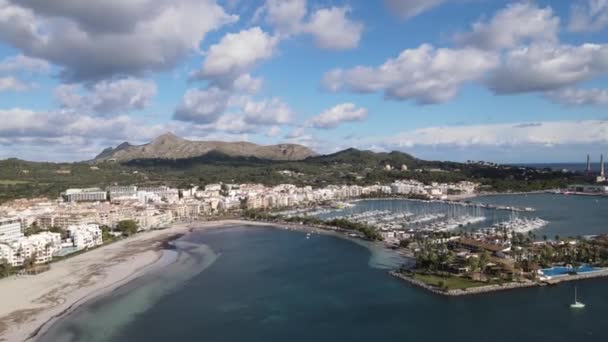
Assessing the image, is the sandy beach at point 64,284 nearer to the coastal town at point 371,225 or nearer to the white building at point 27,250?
the white building at point 27,250

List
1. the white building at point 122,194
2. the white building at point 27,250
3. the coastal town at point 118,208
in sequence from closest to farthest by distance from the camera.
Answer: the white building at point 27,250 < the coastal town at point 118,208 < the white building at point 122,194

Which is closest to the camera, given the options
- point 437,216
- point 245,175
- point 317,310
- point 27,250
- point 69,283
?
point 317,310

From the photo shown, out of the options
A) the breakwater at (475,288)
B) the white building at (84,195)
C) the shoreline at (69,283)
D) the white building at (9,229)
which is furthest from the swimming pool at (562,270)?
the white building at (84,195)

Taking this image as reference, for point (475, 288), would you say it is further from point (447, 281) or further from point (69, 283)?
point (69, 283)

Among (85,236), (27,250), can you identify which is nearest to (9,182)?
(85,236)

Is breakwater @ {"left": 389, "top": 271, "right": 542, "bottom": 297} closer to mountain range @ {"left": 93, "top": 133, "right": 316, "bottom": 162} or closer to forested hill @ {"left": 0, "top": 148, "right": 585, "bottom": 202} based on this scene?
forested hill @ {"left": 0, "top": 148, "right": 585, "bottom": 202}
